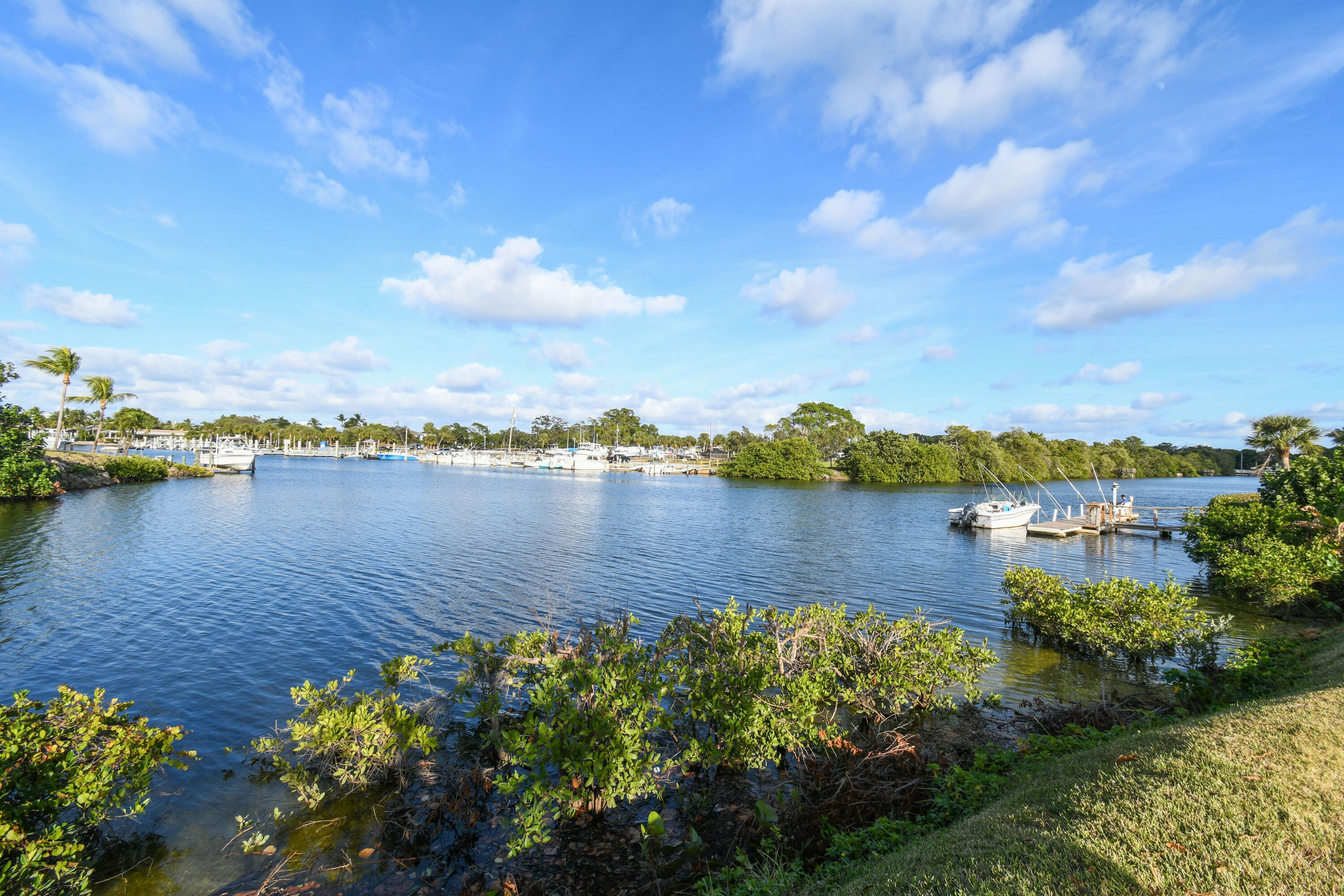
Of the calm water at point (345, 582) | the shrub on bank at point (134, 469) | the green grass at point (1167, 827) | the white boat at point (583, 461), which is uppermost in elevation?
the white boat at point (583, 461)

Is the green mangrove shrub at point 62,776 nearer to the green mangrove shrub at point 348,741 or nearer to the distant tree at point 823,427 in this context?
the green mangrove shrub at point 348,741

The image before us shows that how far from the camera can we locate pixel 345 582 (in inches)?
843

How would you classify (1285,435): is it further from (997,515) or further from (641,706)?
(641,706)

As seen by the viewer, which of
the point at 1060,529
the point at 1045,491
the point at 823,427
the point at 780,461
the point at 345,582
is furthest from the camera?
the point at 823,427

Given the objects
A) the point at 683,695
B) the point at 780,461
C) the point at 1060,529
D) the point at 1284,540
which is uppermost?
the point at 780,461

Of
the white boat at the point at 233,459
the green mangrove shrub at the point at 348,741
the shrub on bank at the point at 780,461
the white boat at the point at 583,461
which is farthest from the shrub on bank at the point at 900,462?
the green mangrove shrub at the point at 348,741

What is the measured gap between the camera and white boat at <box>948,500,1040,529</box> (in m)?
42.2

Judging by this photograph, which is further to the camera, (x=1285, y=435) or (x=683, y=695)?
(x=1285, y=435)

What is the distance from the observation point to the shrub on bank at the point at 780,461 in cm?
11244

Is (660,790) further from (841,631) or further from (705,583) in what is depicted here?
(705,583)

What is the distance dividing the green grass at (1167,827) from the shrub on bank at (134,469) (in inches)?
2839

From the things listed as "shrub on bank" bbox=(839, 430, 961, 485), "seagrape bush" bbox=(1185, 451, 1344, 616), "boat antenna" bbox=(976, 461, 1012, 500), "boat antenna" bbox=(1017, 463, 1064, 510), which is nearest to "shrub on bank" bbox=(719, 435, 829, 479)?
"shrub on bank" bbox=(839, 430, 961, 485)

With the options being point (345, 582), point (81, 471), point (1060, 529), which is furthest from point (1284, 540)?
point (81, 471)

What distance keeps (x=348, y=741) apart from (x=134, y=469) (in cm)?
6703
